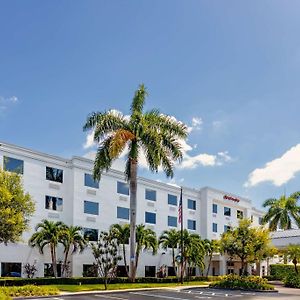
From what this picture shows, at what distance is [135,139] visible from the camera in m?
34.7

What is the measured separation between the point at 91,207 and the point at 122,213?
479cm

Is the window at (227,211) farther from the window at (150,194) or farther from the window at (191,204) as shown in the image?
the window at (150,194)

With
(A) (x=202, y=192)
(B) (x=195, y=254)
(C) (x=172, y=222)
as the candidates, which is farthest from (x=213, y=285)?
(A) (x=202, y=192)

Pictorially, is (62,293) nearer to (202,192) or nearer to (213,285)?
(213,285)

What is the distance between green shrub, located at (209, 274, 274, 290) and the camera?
33.7m

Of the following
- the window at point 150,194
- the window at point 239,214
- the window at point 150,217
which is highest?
the window at point 150,194

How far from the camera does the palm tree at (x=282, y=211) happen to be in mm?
61938

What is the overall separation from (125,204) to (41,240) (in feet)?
42.8

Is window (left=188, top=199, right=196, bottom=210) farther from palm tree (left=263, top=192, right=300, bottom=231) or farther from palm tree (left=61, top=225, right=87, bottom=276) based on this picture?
palm tree (left=61, top=225, right=87, bottom=276)

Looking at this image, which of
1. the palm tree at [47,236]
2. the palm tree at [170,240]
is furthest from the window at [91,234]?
the palm tree at [170,240]

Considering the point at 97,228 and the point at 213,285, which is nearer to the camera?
the point at 213,285

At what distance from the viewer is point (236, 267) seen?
62.7 metres

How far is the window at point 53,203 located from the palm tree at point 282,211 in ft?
106

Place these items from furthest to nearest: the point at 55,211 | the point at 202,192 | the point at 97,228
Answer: the point at 202,192 < the point at 97,228 < the point at 55,211
